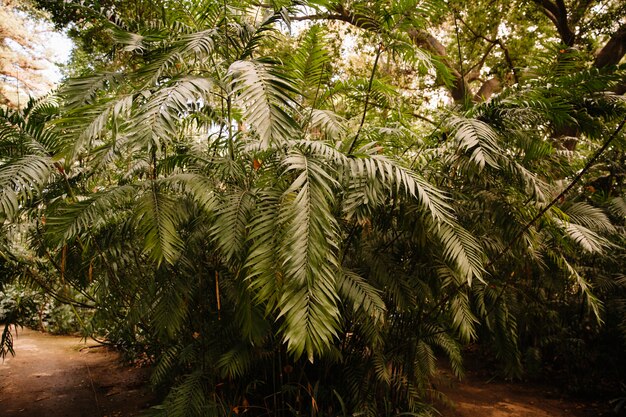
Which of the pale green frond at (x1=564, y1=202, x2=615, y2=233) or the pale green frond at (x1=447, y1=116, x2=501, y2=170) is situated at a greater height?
the pale green frond at (x1=447, y1=116, x2=501, y2=170)

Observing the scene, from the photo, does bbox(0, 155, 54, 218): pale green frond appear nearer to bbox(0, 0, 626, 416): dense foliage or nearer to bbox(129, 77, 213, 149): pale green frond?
bbox(0, 0, 626, 416): dense foliage

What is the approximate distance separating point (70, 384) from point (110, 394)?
0.70m

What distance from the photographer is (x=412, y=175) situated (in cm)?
194

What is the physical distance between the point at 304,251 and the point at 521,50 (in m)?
7.33

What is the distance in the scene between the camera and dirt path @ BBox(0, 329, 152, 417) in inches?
141

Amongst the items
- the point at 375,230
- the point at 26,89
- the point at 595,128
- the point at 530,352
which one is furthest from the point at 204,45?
the point at 26,89

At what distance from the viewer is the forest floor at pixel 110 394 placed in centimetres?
355

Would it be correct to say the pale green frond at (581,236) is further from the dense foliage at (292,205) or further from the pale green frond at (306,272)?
the pale green frond at (306,272)

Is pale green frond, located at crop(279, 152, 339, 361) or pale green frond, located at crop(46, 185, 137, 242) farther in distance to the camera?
pale green frond, located at crop(46, 185, 137, 242)

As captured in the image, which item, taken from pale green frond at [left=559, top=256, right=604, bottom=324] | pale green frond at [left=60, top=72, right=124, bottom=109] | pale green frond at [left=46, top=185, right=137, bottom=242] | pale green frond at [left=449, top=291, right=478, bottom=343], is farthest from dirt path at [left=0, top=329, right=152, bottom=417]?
pale green frond at [left=559, top=256, right=604, bottom=324]

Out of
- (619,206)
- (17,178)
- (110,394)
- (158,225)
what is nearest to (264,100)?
(158,225)

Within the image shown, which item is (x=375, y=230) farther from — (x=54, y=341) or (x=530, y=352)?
Result: (x=54, y=341)

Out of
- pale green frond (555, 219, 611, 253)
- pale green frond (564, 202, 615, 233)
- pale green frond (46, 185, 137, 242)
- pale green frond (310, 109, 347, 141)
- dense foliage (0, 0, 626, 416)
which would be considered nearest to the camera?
dense foliage (0, 0, 626, 416)

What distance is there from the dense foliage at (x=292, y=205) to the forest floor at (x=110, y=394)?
95 cm
